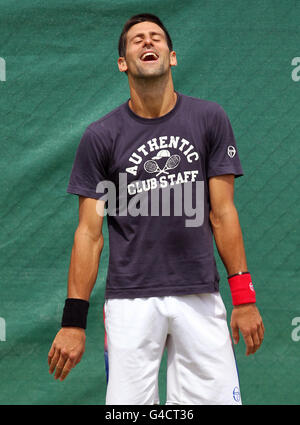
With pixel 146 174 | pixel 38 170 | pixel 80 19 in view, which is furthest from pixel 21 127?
pixel 146 174

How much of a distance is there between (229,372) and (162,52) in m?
1.27

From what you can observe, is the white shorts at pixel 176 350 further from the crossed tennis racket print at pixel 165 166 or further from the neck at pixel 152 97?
the neck at pixel 152 97

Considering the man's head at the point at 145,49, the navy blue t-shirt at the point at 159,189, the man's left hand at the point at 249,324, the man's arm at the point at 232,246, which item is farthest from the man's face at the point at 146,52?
the man's left hand at the point at 249,324

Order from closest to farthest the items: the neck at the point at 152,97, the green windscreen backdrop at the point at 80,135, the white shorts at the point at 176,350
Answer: the white shorts at the point at 176,350 < the neck at the point at 152,97 < the green windscreen backdrop at the point at 80,135

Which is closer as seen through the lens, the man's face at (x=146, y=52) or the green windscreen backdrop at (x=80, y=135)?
the man's face at (x=146, y=52)

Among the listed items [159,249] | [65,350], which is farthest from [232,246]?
[65,350]

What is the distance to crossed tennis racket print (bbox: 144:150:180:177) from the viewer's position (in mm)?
2721

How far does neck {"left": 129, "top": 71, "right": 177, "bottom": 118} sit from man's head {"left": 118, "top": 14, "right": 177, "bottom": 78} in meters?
0.04

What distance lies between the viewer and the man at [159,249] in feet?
8.84

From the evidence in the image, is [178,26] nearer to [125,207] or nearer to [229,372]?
[125,207]

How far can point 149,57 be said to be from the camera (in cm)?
279

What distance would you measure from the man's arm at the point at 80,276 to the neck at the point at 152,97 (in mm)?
410

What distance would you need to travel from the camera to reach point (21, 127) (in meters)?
3.72

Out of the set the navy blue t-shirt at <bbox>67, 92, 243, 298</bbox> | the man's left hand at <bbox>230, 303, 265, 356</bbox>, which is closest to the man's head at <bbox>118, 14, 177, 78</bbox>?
the navy blue t-shirt at <bbox>67, 92, 243, 298</bbox>
